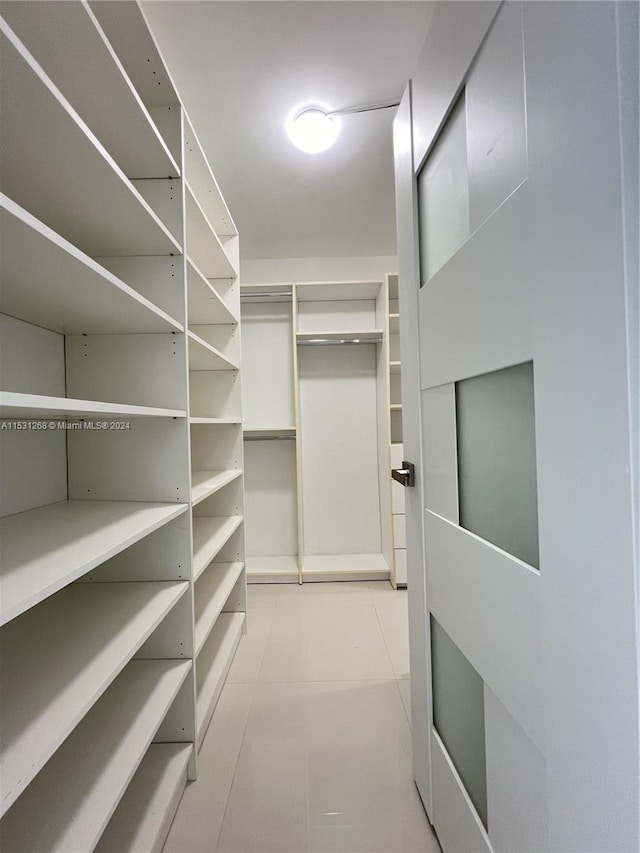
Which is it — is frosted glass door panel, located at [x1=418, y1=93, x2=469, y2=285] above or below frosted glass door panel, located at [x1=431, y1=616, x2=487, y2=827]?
above

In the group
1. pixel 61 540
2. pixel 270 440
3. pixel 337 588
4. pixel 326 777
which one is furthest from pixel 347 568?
pixel 61 540

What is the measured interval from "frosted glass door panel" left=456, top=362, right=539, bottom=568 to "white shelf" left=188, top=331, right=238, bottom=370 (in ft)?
3.31

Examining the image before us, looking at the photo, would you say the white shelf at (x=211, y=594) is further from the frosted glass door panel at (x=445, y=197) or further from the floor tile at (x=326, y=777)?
the frosted glass door panel at (x=445, y=197)

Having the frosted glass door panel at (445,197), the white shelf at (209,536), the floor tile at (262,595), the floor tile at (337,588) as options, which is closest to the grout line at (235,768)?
the white shelf at (209,536)

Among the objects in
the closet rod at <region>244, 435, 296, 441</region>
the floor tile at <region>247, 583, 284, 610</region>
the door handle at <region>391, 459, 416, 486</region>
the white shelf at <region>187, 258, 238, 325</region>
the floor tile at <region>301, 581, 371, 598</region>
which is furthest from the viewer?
the closet rod at <region>244, 435, 296, 441</region>

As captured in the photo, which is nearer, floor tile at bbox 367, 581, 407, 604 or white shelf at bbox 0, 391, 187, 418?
white shelf at bbox 0, 391, 187, 418

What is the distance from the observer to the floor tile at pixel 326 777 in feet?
3.34

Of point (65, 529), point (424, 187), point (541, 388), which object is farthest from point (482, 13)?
point (65, 529)

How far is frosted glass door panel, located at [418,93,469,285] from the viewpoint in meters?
0.80

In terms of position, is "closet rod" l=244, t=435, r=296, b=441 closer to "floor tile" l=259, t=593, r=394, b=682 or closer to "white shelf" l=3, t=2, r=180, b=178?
"floor tile" l=259, t=593, r=394, b=682

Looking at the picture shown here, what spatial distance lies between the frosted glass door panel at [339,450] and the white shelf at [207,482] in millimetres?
998

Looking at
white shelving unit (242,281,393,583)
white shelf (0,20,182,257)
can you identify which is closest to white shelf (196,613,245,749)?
white shelving unit (242,281,393,583)

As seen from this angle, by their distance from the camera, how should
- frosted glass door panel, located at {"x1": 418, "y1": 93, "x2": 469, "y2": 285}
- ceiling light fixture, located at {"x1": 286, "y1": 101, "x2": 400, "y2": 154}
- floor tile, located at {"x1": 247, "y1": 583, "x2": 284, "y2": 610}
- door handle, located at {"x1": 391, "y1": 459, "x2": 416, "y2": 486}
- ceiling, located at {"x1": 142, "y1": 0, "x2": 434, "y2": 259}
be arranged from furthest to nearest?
1. floor tile, located at {"x1": 247, "y1": 583, "x2": 284, "y2": 610}
2. ceiling light fixture, located at {"x1": 286, "y1": 101, "x2": 400, "y2": 154}
3. ceiling, located at {"x1": 142, "y1": 0, "x2": 434, "y2": 259}
4. door handle, located at {"x1": 391, "y1": 459, "x2": 416, "y2": 486}
5. frosted glass door panel, located at {"x1": 418, "y1": 93, "x2": 469, "y2": 285}

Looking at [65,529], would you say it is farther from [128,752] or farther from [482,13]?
[482,13]
